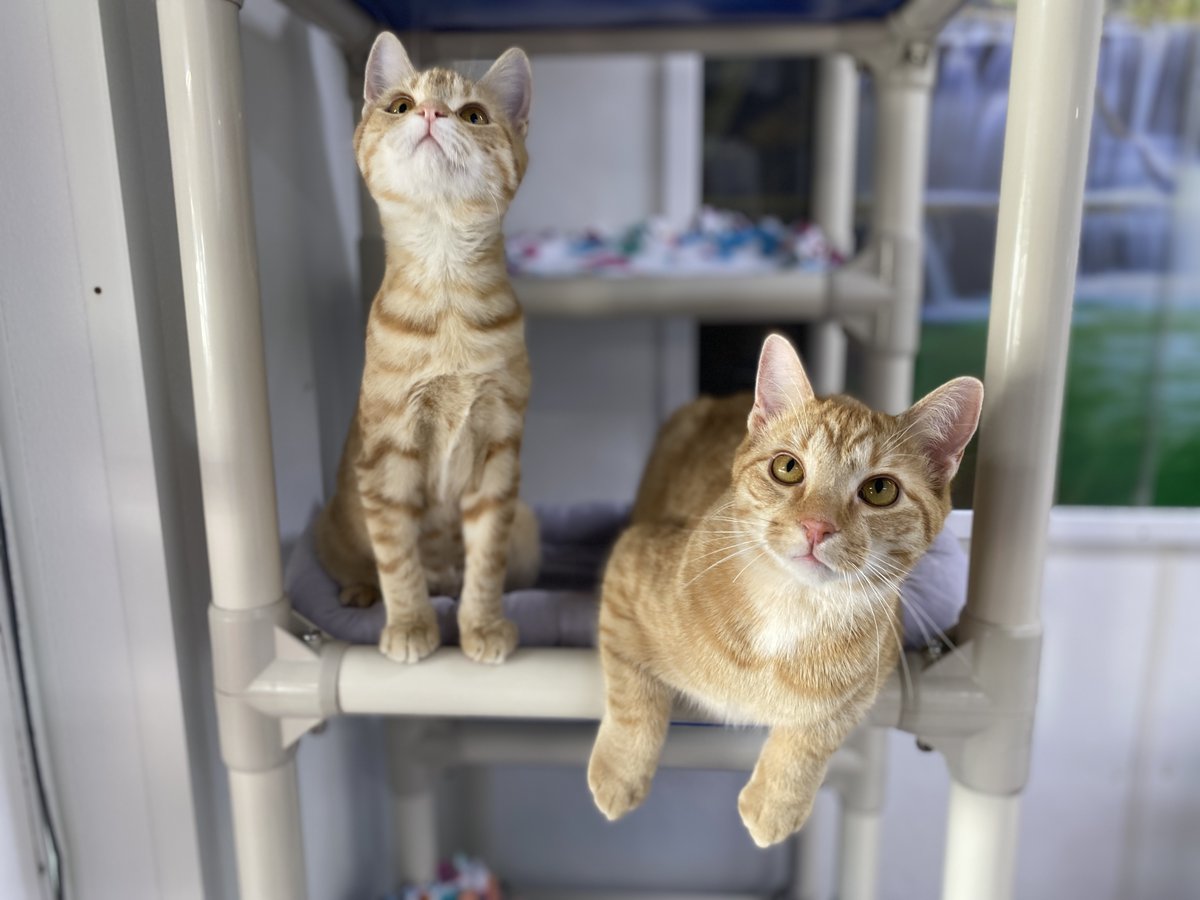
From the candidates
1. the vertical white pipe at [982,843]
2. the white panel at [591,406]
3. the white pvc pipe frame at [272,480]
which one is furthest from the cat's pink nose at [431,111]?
the white panel at [591,406]

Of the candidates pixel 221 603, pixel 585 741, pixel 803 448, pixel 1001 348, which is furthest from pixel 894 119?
pixel 221 603

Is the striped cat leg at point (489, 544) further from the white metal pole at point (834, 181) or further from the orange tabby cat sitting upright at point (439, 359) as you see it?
the white metal pole at point (834, 181)

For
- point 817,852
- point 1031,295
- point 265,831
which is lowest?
point 817,852

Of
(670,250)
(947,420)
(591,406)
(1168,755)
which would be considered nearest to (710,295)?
(670,250)

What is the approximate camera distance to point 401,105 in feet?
2.30

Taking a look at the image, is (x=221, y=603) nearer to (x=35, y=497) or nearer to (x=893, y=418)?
(x=35, y=497)

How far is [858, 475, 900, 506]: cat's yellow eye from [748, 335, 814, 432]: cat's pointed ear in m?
0.08

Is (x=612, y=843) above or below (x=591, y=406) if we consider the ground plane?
below

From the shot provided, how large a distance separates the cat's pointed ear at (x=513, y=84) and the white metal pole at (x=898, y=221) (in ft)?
2.22

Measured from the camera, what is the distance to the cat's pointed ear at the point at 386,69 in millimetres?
707

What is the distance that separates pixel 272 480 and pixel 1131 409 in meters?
1.80

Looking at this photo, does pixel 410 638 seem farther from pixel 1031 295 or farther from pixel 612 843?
pixel 612 843

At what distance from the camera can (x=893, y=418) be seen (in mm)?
673

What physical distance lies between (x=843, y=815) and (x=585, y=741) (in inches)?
18.2
